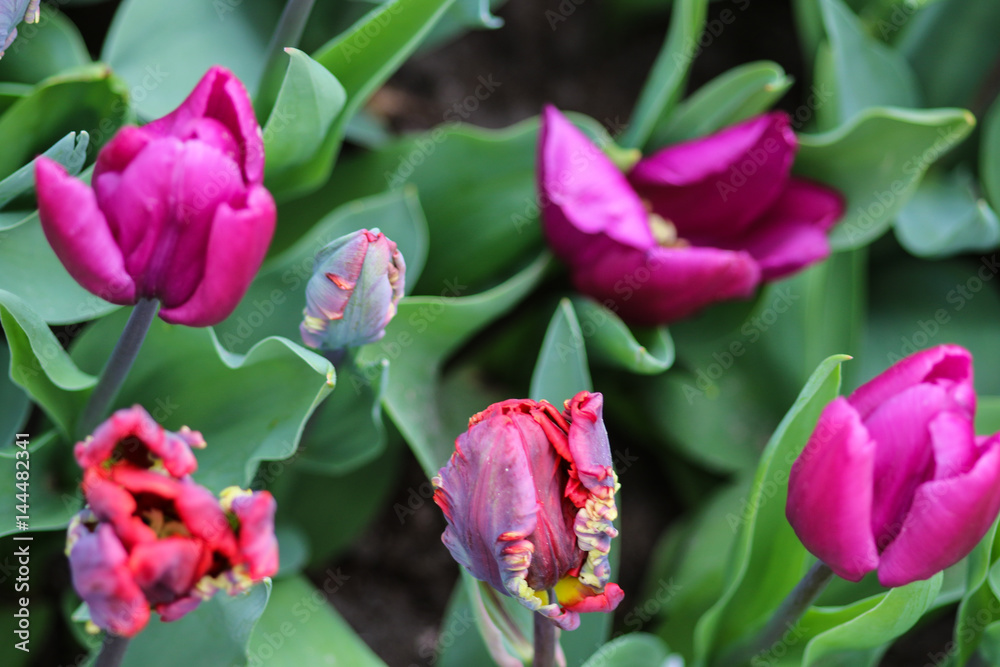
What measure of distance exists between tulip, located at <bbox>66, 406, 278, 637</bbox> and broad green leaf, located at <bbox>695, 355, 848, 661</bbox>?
1.09 ft

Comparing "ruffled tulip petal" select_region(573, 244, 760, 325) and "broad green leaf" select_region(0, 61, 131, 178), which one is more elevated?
"broad green leaf" select_region(0, 61, 131, 178)

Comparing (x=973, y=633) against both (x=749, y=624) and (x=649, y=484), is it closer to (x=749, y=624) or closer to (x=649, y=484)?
(x=749, y=624)

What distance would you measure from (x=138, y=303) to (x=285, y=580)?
294 mm

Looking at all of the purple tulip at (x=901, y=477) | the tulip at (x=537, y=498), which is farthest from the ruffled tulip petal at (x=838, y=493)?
the tulip at (x=537, y=498)

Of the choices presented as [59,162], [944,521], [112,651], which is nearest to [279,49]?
[59,162]

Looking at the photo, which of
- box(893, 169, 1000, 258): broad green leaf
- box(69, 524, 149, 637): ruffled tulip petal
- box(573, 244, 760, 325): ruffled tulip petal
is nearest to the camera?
box(69, 524, 149, 637): ruffled tulip petal

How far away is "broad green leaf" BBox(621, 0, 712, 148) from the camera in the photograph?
76cm

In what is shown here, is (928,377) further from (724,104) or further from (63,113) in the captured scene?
(63,113)

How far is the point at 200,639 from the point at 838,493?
0.38 meters

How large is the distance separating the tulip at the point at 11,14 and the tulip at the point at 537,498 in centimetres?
32

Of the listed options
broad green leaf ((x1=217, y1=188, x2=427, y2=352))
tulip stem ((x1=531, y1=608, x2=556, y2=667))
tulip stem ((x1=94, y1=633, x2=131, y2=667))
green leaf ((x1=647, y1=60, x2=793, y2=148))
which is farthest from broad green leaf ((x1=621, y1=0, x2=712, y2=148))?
tulip stem ((x1=94, y1=633, x2=131, y2=667))

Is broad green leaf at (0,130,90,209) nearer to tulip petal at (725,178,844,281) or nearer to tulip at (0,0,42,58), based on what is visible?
tulip at (0,0,42,58)

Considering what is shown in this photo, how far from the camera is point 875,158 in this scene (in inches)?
30.4

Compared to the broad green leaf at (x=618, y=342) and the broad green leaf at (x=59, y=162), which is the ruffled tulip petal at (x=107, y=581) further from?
the broad green leaf at (x=618, y=342)
